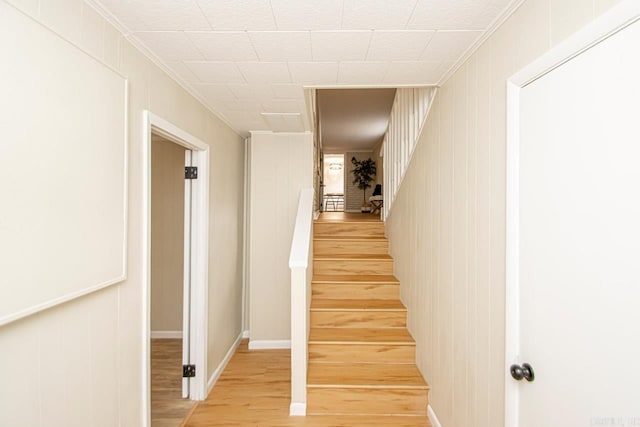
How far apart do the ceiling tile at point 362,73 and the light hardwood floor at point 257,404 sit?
2.31 meters

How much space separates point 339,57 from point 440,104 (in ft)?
2.72

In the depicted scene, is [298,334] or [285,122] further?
[285,122]

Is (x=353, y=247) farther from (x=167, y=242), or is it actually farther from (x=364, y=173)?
(x=364, y=173)

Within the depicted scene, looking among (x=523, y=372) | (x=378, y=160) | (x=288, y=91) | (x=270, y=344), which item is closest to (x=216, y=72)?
(x=288, y=91)

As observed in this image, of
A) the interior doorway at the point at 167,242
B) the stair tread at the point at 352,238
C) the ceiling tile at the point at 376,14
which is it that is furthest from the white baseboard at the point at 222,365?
the ceiling tile at the point at 376,14

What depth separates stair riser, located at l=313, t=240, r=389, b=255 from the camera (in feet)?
13.5

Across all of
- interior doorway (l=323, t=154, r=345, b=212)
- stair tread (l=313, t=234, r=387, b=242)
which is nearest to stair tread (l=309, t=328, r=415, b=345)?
stair tread (l=313, t=234, r=387, b=242)

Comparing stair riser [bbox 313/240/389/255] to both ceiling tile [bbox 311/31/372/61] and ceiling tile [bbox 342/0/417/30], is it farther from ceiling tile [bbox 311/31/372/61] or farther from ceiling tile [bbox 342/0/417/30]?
ceiling tile [bbox 342/0/417/30]

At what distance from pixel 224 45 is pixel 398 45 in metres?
0.88

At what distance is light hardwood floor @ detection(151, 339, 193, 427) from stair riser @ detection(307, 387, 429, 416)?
1003mm

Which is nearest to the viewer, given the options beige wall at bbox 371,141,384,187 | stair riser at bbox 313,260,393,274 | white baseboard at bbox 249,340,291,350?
stair riser at bbox 313,260,393,274

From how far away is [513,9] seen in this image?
1.47 meters

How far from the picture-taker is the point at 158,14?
61.1 inches

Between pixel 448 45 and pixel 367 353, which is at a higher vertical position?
pixel 448 45
